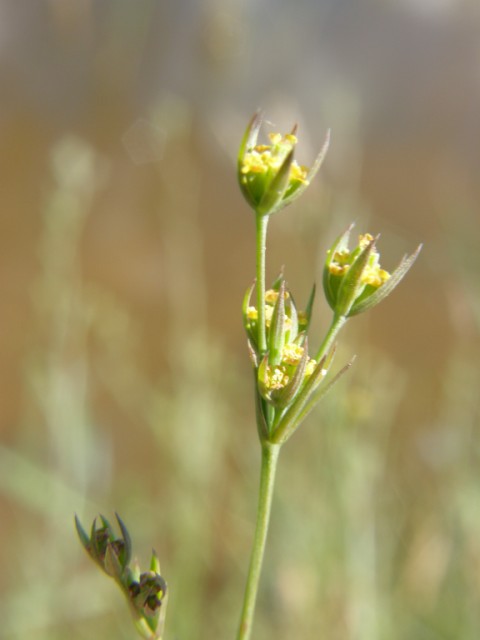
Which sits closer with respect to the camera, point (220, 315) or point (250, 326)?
point (250, 326)

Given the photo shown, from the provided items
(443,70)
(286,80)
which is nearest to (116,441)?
(286,80)

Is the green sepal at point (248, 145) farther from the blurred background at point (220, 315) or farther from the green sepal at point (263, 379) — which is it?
the blurred background at point (220, 315)

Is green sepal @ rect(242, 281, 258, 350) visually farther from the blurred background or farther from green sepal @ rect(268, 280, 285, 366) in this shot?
the blurred background

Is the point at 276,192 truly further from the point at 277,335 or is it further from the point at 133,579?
the point at 133,579

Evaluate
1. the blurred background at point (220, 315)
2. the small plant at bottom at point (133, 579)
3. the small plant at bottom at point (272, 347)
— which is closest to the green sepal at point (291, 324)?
the small plant at bottom at point (272, 347)

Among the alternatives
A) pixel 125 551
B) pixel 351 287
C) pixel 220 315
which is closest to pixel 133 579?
pixel 125 551

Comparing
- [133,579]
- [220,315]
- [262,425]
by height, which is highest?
[220,315]

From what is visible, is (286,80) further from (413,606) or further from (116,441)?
(413,606)

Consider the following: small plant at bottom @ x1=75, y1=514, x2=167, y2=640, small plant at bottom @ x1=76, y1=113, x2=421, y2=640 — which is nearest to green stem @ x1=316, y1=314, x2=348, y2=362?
small plant at bottom @ x1=76, y1=113, x2=421, y2=640

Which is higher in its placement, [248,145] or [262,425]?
[248,145]
